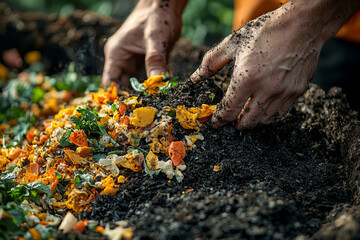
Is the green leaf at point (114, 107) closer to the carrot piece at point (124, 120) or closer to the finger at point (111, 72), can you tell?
the carrot piece at point (124, 120)

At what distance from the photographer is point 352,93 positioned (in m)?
2.94

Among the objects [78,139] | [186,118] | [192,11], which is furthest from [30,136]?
[192,11]

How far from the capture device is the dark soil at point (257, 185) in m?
1.17

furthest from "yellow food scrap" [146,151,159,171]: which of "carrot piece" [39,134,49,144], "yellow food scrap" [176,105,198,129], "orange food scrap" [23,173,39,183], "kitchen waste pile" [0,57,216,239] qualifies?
"carrot piece" [39,134,49,144]

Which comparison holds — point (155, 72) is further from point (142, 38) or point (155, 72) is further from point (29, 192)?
point (29, 192)

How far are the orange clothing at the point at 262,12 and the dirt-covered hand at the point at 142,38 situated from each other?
515 mm

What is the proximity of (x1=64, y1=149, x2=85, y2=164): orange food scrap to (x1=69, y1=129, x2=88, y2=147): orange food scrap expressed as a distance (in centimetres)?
5

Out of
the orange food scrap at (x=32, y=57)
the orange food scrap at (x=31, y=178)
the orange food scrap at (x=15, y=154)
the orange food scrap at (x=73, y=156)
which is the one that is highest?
the orange food scrap at (x=32, y=57)

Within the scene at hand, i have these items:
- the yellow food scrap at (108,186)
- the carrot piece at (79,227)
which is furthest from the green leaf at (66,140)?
the carrot piece at (79,227)

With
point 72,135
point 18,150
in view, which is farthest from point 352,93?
point 18,150

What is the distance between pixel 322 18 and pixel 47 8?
13.0 ft

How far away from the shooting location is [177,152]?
1.59 m

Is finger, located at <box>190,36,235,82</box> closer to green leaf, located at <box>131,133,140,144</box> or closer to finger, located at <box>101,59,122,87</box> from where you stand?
green leaf, located at <box>131,133,140,144</box>

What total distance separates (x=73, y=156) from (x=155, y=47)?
100cm
